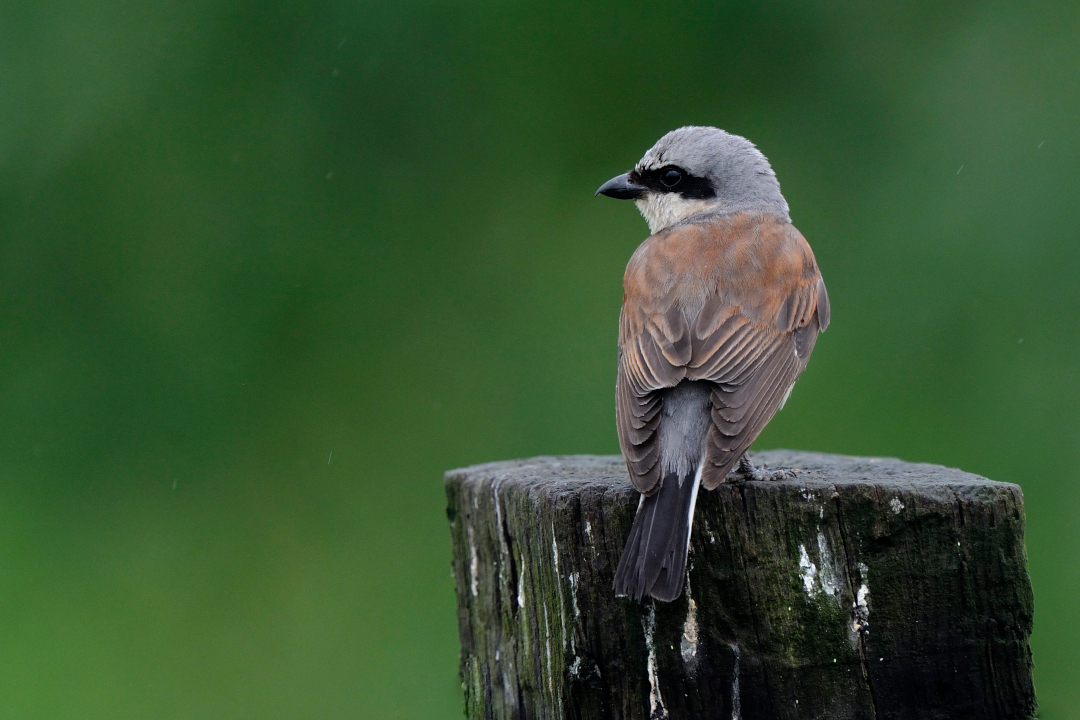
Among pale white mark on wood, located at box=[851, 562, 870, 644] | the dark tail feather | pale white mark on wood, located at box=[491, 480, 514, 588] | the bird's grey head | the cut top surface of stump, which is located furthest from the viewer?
the bird's grey head

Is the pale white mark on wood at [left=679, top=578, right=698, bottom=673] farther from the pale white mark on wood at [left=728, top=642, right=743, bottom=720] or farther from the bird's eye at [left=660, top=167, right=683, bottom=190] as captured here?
the bird's eye at [left=660, top=167, right=683, bottom=190]

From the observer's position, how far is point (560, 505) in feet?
8.77

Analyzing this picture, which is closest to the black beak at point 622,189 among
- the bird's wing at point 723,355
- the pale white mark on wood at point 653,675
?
the bird's wing at point 723,355

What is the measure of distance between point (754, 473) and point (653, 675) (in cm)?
99

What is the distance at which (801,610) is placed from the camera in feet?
8.43

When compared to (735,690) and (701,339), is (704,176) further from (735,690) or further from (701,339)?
(735,690)

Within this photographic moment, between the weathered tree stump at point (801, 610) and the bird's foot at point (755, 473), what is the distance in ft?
0.69

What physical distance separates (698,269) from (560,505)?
4.69 ft

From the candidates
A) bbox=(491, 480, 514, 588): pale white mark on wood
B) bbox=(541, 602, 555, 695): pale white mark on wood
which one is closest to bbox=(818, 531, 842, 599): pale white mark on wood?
bbox=(541, 602, 555, 695): pale white mark on wood

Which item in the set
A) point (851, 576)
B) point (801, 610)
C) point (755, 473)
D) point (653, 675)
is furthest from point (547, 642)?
point (755, 473)

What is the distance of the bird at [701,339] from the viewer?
268 centimetres

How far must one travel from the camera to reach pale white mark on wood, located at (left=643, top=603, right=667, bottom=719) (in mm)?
2498

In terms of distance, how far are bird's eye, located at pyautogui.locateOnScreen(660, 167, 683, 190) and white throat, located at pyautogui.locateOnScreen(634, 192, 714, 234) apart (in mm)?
40

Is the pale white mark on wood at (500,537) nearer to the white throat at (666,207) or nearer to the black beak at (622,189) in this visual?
the white throat at (666,207)
